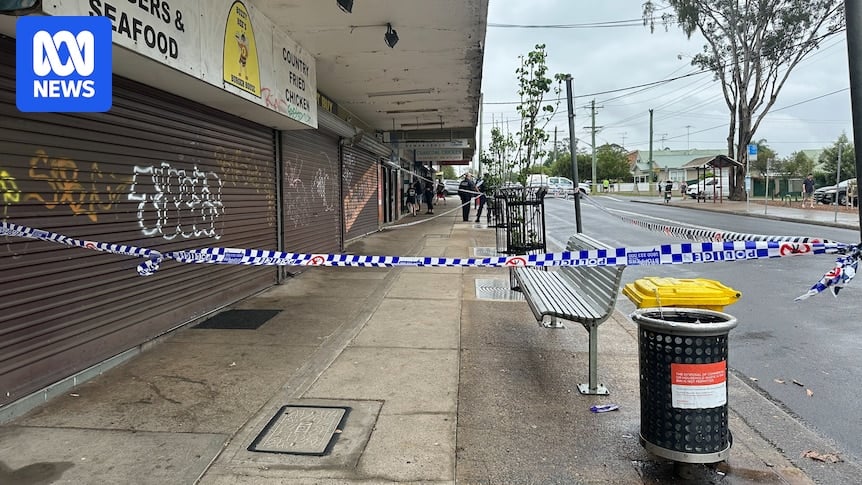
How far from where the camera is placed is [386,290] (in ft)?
26.9

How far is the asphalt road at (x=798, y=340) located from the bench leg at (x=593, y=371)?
138 centimetres

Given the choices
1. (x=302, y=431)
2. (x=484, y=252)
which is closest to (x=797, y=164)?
(x=484, y=252)

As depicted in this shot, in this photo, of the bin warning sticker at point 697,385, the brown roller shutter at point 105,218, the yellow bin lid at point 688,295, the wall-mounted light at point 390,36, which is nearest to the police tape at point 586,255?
the yellow bin lid at point 688,295

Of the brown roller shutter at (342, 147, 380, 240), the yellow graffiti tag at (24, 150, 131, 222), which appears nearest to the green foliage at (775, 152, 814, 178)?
the brown roller shutter at (342, 147, 380, 240)

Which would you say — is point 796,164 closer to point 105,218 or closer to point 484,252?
point 484,252

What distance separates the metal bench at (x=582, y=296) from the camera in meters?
4.09

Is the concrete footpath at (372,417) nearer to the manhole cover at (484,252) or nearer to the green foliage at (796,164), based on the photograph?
the manhole cover at (484,252)

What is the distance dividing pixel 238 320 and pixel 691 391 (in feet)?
16.4

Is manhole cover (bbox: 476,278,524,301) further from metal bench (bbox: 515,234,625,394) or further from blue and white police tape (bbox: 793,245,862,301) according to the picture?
blue and white police tape (bbox: 793,245,862,301)

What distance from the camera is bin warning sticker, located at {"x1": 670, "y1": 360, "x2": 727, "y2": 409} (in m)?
2.88

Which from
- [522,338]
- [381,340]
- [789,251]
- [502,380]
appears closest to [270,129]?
[381,340]

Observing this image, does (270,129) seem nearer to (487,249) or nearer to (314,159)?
(314,159)

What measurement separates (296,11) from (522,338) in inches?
181

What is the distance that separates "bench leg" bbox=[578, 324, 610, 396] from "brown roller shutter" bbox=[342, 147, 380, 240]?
30.5 feet
